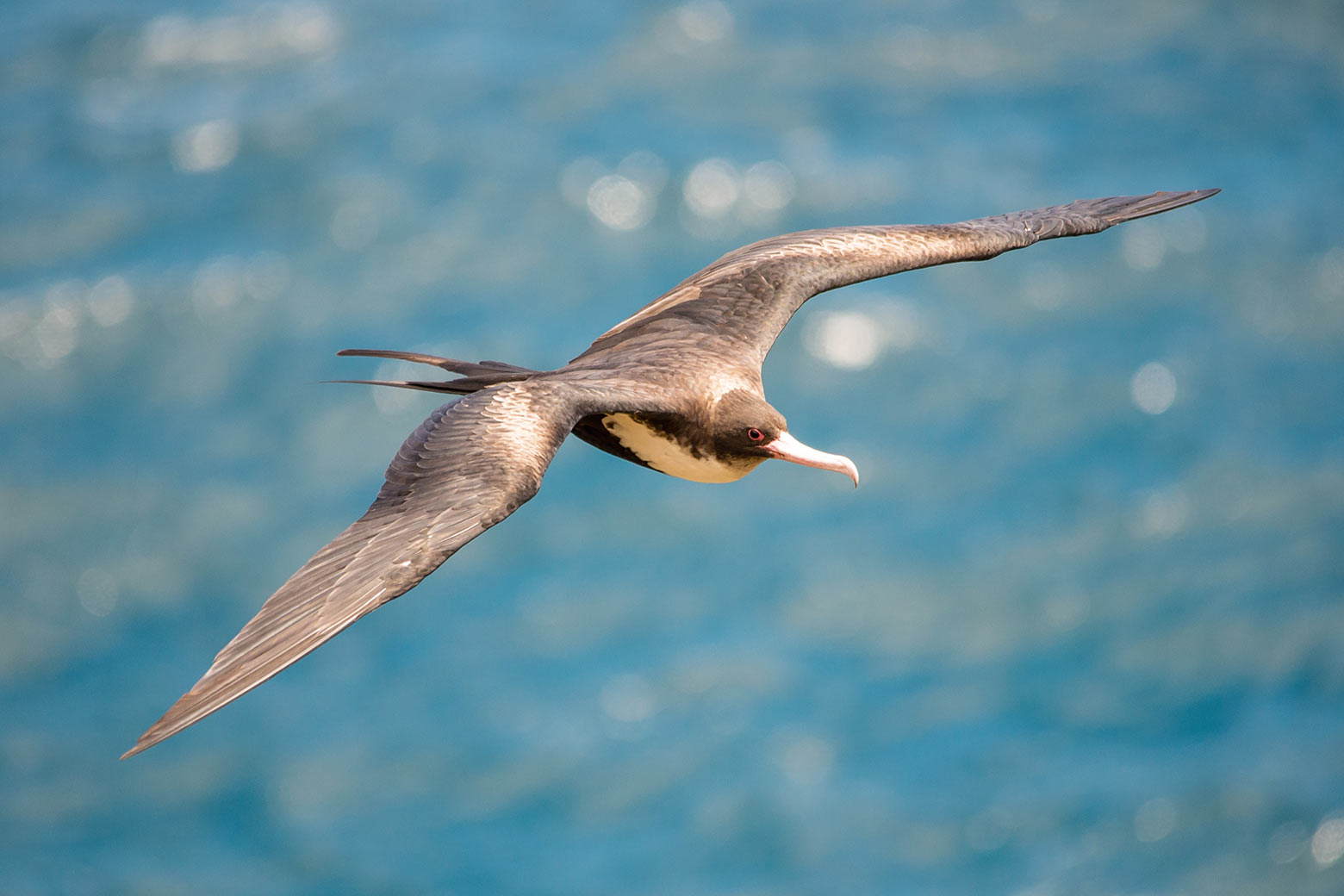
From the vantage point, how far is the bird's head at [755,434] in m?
8.47

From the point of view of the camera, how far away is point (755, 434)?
8531 millimetres

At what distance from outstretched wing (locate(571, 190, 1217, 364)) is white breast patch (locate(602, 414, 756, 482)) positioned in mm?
479

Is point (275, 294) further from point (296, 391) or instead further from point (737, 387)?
point (737, 387)

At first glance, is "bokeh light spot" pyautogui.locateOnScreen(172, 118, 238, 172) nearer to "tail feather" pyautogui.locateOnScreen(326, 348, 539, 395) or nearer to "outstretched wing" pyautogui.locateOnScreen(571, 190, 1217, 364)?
"outstretched wing" pyautogui.locateOnScreen(571, 190, 1217, 364)

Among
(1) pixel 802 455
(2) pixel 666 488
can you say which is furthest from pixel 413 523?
(2) pixel 666 488

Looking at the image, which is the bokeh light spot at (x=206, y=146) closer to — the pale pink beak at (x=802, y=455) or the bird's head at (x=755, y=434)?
the bird's head at (x=755, y=434)

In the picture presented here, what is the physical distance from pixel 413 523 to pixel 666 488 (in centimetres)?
2904

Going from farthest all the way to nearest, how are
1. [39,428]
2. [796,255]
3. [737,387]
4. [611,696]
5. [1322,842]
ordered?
1. [39,428]
2. [611,696]
3. [1322,842]
4. [796,255]
5. [737,387]

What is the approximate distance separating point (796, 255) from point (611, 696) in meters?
25.6

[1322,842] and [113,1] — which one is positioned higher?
[113,1]

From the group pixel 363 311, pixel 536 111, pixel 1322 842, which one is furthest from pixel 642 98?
pixel 1322 842

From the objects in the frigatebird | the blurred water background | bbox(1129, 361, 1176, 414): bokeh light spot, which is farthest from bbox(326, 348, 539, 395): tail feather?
bbox(1129, 361, 1176, 414): bokeh light spot

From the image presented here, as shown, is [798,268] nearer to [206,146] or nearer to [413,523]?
A: [413,523]

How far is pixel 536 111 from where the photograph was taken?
40.1 m
